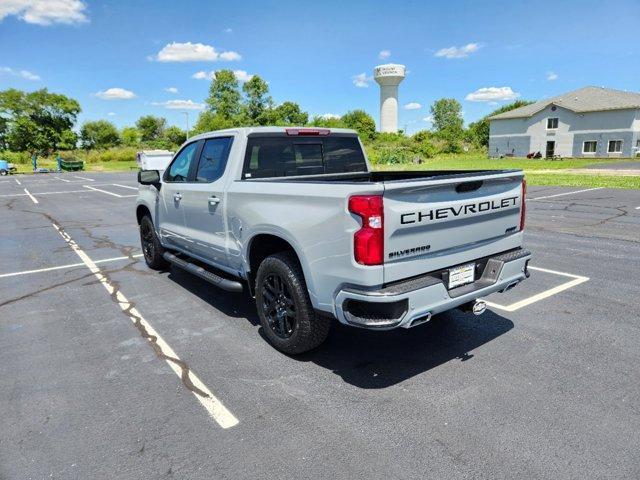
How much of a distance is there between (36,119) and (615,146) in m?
78.9

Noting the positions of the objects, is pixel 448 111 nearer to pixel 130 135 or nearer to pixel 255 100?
pixel 255 100

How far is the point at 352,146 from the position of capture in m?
5.35

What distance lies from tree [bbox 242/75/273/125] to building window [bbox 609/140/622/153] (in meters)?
50.9

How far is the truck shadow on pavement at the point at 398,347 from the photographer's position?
365 centimetres

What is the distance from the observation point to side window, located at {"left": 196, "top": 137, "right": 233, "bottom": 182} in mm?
4676

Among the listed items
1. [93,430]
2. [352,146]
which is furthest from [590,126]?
[93,430]

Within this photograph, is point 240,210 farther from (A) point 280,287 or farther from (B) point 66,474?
(B) point 66,474

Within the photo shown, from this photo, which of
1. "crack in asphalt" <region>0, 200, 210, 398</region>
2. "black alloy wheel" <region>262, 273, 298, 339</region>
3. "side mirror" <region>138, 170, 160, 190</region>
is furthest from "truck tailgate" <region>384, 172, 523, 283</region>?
"side mirror" <region>138, 170, 160, 190</region>

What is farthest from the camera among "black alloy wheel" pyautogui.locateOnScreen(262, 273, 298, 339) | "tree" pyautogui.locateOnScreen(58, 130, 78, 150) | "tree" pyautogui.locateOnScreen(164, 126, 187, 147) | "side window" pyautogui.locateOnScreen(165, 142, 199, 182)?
"tree" pyautogui.locateOnScreen(164, 126, 187, 147)

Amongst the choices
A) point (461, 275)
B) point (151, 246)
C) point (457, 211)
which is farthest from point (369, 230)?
point (151, 246)

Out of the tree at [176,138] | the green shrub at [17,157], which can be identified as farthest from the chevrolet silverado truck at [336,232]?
the tree at [176,138]

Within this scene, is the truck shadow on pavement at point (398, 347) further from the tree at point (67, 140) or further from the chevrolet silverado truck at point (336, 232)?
the tree at point (67, 140)

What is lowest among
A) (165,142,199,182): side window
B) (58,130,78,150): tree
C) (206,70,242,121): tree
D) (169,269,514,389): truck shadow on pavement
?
(169,269,514,389): truck shadow on pavement

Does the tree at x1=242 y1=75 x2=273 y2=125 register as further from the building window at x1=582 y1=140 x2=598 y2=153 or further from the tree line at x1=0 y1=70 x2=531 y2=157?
the building window at x1=582 y1=140 x2=598 y2=153
